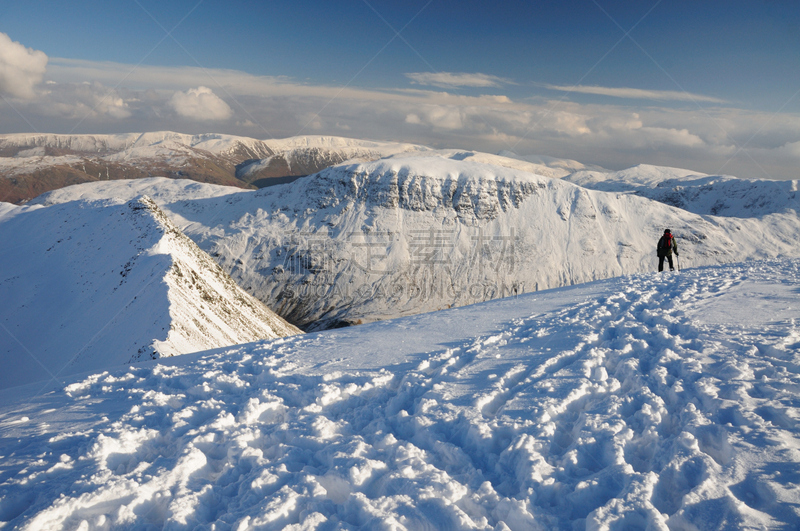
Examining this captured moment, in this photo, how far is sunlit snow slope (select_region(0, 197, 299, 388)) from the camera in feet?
92.1

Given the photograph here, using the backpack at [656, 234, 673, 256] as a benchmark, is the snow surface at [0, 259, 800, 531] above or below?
below

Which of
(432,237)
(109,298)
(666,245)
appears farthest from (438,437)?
(432,237)

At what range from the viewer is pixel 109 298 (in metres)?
33.9

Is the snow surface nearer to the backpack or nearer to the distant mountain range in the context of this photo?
the backpack

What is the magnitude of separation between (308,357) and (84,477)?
5.07 meters

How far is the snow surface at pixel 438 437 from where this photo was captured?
4.35 meters

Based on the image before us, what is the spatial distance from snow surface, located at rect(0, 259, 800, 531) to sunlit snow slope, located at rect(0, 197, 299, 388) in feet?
Result: 70.9

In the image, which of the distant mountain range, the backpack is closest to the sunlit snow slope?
the backpack

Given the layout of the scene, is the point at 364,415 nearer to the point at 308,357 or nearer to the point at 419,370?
the point at 419,370

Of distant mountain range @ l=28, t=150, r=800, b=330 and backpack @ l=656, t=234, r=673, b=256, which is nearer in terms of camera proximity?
backpack @ l=656, t=234, r=673, b=256

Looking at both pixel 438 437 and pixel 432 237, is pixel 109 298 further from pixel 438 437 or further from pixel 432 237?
pixel 432 237

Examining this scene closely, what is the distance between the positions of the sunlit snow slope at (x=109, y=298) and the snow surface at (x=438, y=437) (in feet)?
70.9

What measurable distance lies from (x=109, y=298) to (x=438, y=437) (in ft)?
128

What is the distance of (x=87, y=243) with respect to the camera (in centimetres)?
4538
